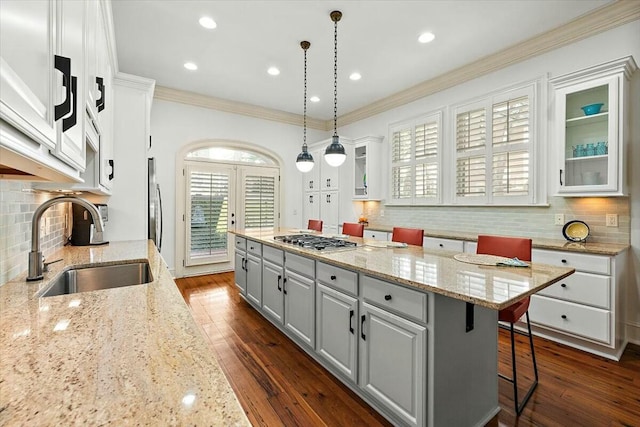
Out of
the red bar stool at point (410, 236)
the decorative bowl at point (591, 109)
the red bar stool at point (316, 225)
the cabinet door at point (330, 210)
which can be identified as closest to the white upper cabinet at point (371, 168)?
the cabinet door at point (330, 210)

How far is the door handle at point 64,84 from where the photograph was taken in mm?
679

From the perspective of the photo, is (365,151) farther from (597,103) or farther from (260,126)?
(597,103)

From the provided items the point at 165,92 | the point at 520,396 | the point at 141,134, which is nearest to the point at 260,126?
the point at 165,92

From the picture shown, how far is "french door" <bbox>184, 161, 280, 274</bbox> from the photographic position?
5.16m

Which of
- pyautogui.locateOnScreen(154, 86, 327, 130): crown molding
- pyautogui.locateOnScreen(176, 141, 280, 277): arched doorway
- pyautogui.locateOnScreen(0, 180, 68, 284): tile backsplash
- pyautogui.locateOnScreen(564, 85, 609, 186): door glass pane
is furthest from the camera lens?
pyautogui.locateOnScreen(176, 141, 280, 277): arched doorway

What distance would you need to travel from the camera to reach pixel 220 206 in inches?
213

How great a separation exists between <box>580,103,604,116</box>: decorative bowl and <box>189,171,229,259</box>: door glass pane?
497 cm

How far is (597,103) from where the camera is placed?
276cm

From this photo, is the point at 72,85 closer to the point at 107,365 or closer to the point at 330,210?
the point at 107,365

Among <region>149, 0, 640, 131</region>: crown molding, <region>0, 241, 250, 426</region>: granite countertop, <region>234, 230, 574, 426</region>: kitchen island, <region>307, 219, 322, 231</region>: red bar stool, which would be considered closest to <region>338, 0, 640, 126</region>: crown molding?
<region>149, 0, 640, 131</region>: crown molding

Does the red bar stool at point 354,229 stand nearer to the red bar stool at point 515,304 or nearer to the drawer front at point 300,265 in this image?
the drawer front at point 300,265

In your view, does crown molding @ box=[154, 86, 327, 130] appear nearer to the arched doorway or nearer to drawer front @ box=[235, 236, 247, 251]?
the arched doorway

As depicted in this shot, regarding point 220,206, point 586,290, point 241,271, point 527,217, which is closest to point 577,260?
point 586,290

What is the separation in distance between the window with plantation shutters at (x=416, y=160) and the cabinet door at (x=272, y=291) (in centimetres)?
258
